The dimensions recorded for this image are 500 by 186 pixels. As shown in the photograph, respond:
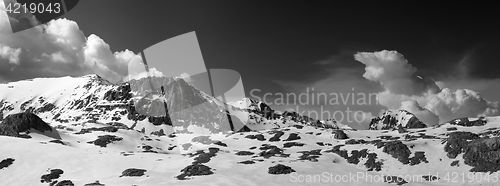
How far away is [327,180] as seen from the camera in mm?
62750

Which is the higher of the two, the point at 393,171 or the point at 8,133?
the point at 8,133

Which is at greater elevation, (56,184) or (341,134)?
(341,134)

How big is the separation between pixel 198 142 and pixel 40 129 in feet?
225

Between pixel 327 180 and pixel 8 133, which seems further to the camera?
pixel 8 133

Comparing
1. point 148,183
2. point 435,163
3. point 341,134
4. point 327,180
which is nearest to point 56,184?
point 148,183

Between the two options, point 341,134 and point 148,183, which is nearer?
point 148,183

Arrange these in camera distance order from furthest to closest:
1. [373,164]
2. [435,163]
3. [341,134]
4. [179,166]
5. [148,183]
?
[341,134] → [373,164] → [435,163] → [179,166] → [148,183]

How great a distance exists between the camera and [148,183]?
58531 mm

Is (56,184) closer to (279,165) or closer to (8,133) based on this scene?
(279,165)

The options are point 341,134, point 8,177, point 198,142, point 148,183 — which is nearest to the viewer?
point 148,183

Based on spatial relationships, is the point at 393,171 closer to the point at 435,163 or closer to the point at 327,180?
the point at 435,163

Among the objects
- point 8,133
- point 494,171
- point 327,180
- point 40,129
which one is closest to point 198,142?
point 40,129

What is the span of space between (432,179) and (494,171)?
11.9 m

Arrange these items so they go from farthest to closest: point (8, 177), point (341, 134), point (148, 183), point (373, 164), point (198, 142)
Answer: point (198, 142) → point (341, 134) → point (373, 164) → point (8, 177) → point (148, 183)
